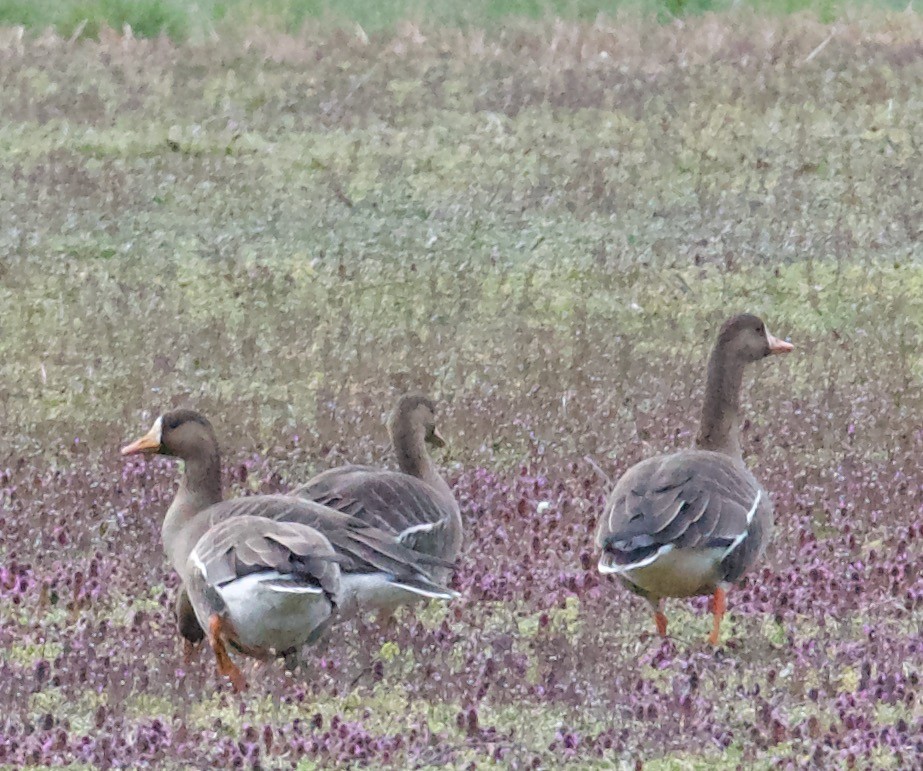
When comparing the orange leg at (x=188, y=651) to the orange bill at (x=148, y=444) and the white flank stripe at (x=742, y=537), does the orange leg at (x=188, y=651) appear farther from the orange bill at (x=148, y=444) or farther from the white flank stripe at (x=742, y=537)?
the white flank stripe at (x=742, y=537)

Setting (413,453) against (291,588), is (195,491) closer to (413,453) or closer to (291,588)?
(413,453)

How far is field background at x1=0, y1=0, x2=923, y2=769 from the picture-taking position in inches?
257

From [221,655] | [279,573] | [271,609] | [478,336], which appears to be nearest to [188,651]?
[221,655]

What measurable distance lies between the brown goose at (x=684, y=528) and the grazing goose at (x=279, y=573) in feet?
2.47

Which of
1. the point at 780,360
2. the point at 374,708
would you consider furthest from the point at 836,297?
the point at 374,708

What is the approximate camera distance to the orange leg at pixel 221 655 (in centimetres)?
679

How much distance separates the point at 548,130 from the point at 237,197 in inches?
123

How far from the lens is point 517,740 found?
6.17m

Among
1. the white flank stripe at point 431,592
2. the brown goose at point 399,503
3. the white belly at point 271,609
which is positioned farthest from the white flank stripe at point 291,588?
the brown goose at point 399,503

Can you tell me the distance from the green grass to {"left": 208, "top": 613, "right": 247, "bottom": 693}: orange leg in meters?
15.1

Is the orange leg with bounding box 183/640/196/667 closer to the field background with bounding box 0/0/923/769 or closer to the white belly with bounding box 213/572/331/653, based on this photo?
the field background with bounding box 0/0/923/769

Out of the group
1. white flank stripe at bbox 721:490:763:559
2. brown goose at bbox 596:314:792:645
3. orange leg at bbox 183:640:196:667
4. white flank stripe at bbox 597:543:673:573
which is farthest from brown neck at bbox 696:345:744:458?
orange leg at bbox 183:640:196:667

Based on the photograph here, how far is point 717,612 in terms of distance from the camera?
7363mm

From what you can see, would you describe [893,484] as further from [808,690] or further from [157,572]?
[157,572]
